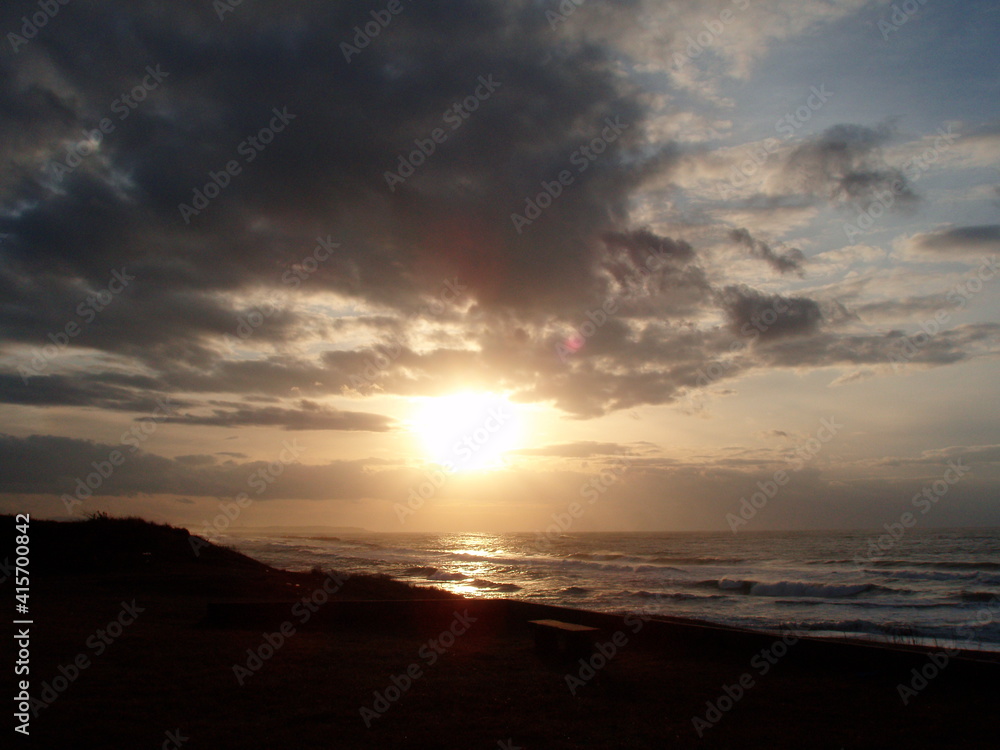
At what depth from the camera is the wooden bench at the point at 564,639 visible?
882 centimetres

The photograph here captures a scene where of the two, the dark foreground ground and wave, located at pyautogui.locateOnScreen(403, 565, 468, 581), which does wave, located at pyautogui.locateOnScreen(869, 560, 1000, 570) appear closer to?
wave, located at pyautogui.locateOnScreen(403, 565, 468, 581)

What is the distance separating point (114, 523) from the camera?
28.0 m

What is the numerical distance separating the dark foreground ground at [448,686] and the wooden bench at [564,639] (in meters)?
0.32

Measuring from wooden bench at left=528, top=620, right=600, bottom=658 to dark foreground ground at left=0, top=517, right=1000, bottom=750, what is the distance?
12.6 inches

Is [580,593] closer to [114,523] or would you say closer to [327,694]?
[114,523]

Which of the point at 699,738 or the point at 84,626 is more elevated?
the point at 84,626

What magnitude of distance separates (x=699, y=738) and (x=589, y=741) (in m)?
0.97

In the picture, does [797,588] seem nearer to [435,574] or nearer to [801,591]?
[801,591]

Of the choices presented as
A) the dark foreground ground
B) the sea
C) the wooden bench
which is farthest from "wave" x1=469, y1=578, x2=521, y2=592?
the wooden bench

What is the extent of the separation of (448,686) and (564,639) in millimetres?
2180

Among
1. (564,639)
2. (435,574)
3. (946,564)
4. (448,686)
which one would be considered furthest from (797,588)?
(448,686)

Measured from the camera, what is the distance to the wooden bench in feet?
28.9

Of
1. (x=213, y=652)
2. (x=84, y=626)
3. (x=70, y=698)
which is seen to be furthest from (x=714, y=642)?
(x=84, y=626)

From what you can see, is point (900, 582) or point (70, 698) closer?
point (70, 698)
